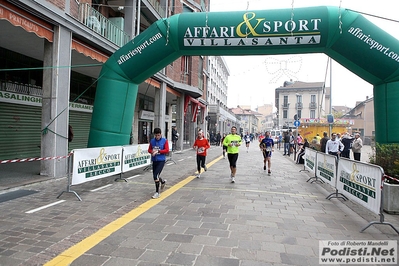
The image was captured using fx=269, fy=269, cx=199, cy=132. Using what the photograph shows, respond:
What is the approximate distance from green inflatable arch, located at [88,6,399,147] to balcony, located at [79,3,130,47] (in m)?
2.27

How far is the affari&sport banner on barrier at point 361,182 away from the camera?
4.69 m

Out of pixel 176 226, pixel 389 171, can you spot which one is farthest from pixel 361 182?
pixel 176 226

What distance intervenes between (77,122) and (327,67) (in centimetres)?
1808

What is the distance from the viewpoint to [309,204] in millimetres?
6219

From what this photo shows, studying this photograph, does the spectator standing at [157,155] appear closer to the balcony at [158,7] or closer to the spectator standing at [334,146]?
the spectator standing at [334,146]

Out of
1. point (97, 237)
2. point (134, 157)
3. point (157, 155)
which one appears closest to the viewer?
point (97, 237)

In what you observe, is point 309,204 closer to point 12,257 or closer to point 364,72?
point 364,72

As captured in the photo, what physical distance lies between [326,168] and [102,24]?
9994mm

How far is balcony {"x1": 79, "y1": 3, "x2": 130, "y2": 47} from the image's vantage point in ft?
30.9

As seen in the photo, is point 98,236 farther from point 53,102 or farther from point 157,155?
point 53,102

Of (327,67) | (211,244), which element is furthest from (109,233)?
(327,67)

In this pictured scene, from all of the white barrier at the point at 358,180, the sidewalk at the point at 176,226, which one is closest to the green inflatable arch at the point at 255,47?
the white barrier at the point at 358,180

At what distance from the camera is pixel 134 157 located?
9.23m

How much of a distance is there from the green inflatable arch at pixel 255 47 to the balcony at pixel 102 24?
2.27m
